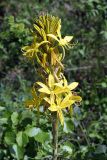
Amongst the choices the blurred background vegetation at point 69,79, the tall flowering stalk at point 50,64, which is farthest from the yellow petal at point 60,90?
the blurred background vegetation at point 69,79

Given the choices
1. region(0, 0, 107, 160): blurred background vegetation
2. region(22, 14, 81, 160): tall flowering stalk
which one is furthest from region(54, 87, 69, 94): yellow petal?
region(0, 0, 107, 160): blurred background vegetation

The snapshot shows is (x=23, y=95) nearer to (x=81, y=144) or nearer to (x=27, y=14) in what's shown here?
(x=81, y=144)

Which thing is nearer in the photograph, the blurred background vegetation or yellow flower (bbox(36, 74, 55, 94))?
yellow flower (bbox(36, 74, 55, 94))

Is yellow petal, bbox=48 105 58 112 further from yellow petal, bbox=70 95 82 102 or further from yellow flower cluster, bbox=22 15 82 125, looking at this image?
yellow petal, bbox=70 95 82 102

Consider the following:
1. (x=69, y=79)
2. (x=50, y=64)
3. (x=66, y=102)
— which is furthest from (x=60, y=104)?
(x=69, y=79)

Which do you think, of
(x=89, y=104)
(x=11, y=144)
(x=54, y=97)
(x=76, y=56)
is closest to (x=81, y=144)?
(x=89, y=104)

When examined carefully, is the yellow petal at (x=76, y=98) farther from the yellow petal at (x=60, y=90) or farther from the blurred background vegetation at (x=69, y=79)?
the blurred background vegetation at (x=69, y=79)

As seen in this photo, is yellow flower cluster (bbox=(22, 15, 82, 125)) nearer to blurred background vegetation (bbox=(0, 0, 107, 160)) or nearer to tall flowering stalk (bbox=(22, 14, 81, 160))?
tall flowering stalk (bbox=(22, 14, 81, 160))

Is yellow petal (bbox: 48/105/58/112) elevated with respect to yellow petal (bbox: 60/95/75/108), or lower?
lower
